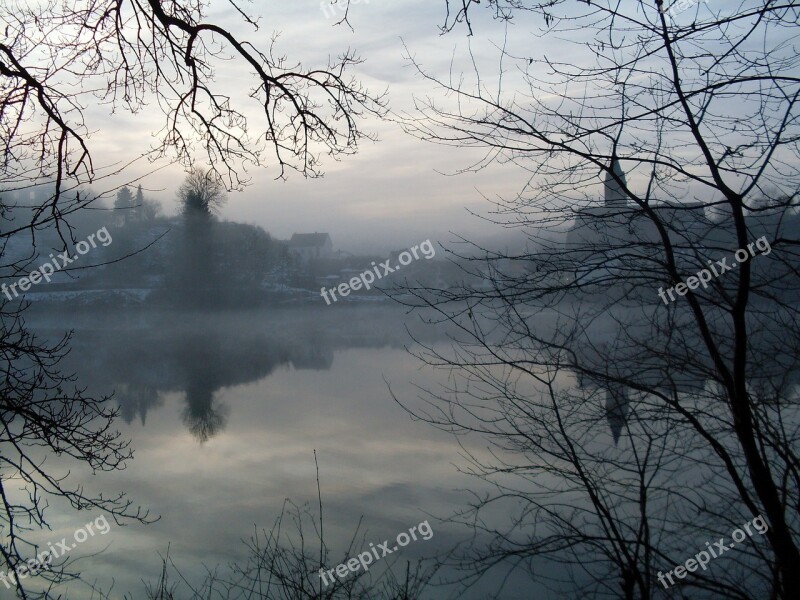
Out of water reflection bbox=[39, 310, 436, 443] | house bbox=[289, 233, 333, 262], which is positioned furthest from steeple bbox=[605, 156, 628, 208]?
house bbox=[289, 233, 333, 262]

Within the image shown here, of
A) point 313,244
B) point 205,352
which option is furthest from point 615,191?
point 313,244

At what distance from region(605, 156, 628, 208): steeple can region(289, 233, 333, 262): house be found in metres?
39.9

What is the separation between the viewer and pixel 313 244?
152 ft

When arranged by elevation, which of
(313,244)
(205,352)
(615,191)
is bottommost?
(615,191)

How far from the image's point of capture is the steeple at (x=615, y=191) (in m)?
3.03

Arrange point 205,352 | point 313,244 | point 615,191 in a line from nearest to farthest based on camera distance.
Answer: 1. point 615,191
2. point 205,352
3. point 313,244

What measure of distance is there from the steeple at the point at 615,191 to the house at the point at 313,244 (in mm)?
39863

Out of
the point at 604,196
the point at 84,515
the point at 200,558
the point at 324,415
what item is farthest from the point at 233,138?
the point at 324,415

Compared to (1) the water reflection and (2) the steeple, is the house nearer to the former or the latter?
(1) the water reflection

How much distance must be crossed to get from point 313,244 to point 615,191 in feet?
145

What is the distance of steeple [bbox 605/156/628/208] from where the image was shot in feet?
9.93

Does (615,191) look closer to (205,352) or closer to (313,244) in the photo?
(205,352)

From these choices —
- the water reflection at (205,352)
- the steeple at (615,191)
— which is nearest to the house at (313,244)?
the water reflection at (205,352)

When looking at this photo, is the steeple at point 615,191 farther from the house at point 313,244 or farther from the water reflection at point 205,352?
the house at point 313,244
